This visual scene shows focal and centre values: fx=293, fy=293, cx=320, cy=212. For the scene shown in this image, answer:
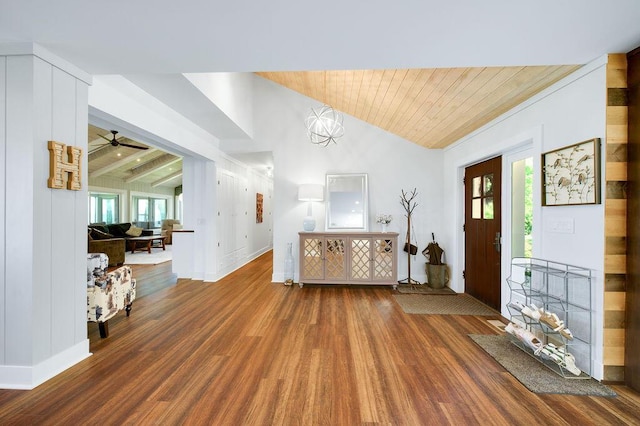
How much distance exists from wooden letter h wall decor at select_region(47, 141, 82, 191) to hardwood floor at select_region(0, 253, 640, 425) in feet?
4.54

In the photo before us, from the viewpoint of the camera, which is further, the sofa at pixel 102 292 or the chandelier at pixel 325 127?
the chandelier at pixel 325 127

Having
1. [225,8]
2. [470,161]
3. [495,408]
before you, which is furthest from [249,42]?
[470,161]

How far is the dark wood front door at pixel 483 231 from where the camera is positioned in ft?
11.5

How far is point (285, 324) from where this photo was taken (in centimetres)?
308

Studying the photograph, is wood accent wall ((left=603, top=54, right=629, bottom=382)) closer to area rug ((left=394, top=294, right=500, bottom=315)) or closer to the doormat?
the doormat

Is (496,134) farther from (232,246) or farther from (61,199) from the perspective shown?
(232,246)

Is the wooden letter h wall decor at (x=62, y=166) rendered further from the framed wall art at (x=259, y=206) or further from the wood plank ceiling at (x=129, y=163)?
the framed wall art at (x=259, y=206)

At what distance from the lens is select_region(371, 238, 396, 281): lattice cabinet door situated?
179 inches

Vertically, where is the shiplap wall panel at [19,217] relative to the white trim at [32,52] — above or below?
below

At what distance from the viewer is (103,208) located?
34.5ft

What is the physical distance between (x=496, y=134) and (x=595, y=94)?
1.27 metres

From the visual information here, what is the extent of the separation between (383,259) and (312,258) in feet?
3.65

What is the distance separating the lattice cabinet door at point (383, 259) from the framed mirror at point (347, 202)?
1.42 ft

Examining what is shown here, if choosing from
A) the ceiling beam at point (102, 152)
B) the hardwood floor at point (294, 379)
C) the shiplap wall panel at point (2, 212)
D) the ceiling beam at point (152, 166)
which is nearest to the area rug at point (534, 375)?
the hardwood floor at point (294, 379)
